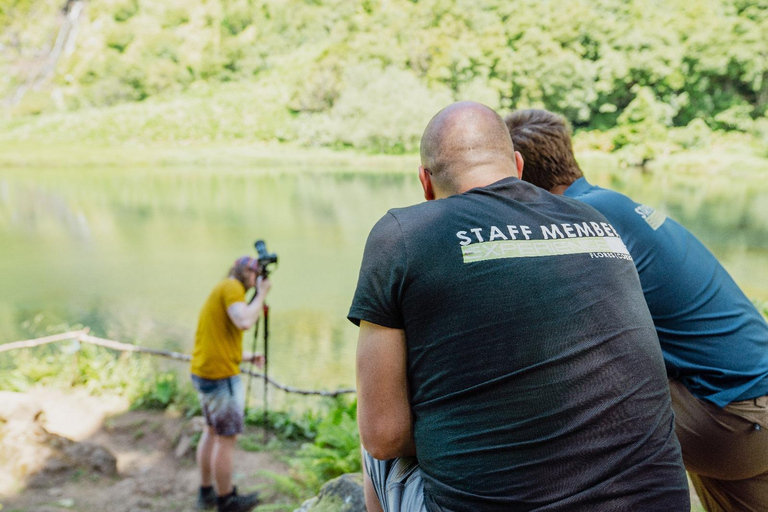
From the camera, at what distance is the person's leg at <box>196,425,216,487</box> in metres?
3.69

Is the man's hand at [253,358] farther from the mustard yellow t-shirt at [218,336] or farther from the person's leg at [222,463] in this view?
the person's leg at [222,463]

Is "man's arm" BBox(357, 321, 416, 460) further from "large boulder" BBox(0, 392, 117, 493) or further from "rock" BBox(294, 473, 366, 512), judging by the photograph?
"large boulder" BBox(0, 392, 117, 493)

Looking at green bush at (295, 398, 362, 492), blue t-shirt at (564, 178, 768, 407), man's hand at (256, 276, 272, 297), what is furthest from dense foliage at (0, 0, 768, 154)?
blue t-shirt at (564, 178, 768, 407)

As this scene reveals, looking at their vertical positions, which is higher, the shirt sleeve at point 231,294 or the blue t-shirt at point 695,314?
the blue t-shirt at point 695,314

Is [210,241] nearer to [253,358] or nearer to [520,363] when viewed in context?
[253,358]

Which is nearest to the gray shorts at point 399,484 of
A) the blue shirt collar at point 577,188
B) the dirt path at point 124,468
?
the blue shirt collar at point 577,188

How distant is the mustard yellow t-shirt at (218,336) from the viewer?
139 inches

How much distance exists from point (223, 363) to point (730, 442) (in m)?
2.80

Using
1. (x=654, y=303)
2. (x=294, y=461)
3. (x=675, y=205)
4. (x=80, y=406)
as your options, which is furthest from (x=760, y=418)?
(x=675, y=205)

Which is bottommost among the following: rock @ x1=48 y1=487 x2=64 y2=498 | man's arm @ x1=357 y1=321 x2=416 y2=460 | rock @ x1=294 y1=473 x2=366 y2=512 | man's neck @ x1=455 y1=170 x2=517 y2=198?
rock @ x1=48 y1=487 x2=64 y2=498

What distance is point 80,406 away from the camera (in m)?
5.89

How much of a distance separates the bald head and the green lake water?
601cm

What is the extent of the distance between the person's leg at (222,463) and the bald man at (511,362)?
273cm

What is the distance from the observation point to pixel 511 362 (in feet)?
3.40
